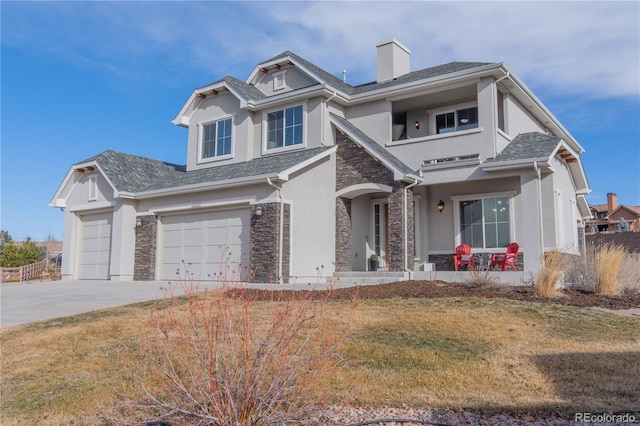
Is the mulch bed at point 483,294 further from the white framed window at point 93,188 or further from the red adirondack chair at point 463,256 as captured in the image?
the white framed window at point 93,188

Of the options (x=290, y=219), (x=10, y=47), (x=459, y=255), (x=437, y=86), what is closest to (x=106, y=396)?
(x=290, y=219)

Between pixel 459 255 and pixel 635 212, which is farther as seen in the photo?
pixel 635 212

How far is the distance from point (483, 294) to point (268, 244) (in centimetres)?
630

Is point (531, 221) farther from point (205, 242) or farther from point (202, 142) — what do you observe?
point (202, 142)

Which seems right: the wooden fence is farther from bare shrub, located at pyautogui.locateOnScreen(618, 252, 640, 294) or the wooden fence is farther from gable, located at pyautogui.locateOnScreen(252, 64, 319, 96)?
bare shrub, located at pyautogui.locateOnScreen(618, 252, 640, 294)

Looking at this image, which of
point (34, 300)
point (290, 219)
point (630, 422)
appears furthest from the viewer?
point (290, 219)

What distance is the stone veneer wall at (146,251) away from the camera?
17.0m

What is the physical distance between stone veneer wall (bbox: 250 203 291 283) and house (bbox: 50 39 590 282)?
4cm

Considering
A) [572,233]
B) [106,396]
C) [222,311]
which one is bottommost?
[106,396]

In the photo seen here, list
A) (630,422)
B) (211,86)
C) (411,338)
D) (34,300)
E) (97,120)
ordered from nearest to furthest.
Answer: (630,422), (411,338), (34,300), (211,86), (97,120)

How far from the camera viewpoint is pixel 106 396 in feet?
16.7

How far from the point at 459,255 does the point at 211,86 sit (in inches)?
421

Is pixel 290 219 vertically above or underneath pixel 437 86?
underneath

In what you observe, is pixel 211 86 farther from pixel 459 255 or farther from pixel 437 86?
pixel 459 255
